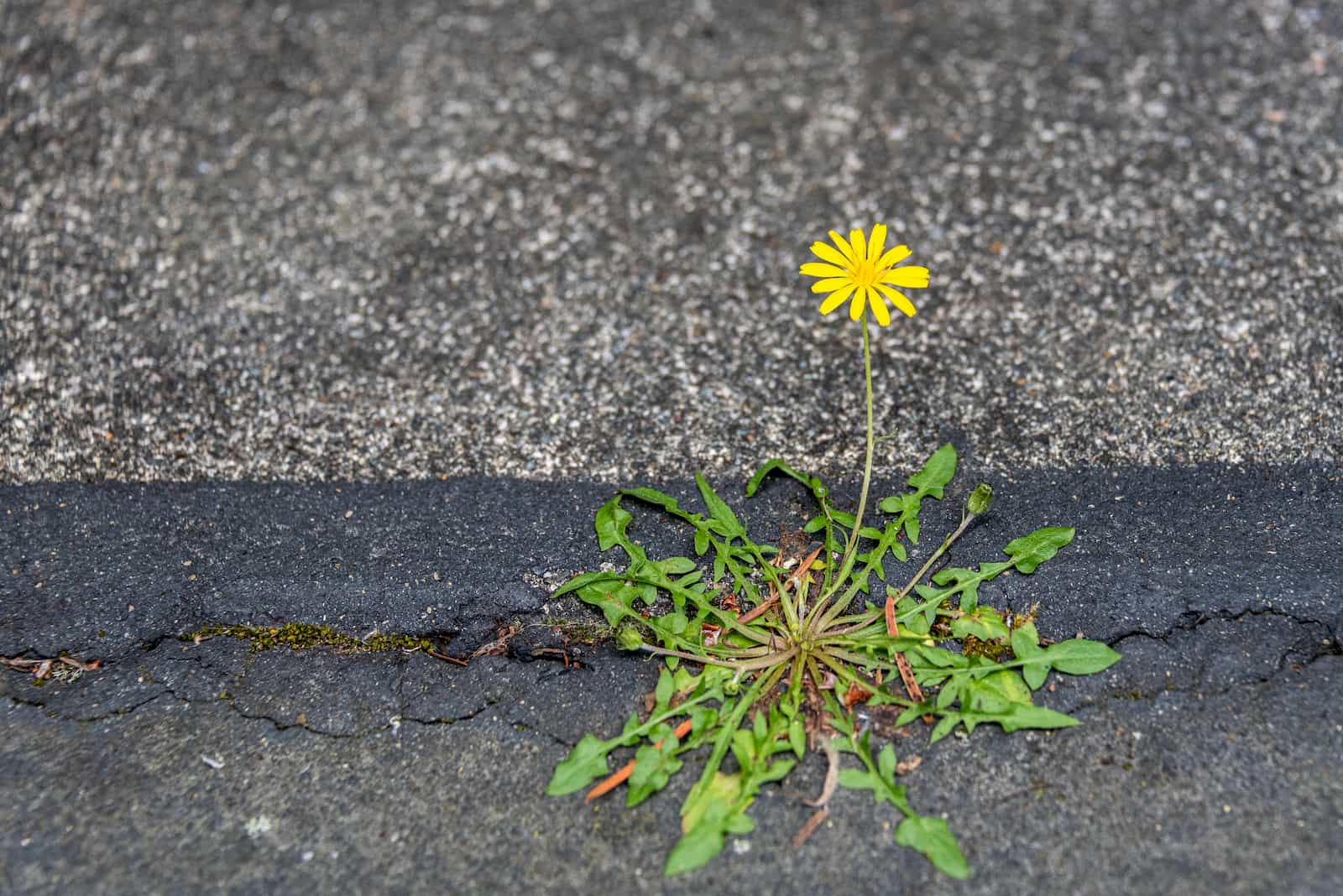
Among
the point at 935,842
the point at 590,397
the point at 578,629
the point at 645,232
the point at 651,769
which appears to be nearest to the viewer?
the point at 935,842

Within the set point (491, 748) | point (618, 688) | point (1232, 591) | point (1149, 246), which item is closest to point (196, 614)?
point (491, 748)

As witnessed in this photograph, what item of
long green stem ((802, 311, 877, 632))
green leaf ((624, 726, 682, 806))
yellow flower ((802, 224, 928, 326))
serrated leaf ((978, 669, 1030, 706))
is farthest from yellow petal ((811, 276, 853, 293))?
green leaf ((624, 726, 682, 806))

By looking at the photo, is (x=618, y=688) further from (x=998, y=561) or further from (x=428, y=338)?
(x=428, y=338)

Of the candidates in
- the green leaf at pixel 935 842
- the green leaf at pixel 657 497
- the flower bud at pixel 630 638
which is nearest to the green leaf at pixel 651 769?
the flower bud at pixel 630 638

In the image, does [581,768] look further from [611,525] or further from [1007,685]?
[1007,685]

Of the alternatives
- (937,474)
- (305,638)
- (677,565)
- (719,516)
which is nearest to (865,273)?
(937,474)

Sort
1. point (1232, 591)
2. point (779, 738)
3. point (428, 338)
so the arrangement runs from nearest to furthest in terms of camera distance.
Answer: point (779, 738) → point (1232, 591) → point (428, 338)

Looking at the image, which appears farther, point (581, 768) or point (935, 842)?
point (581, 768)
